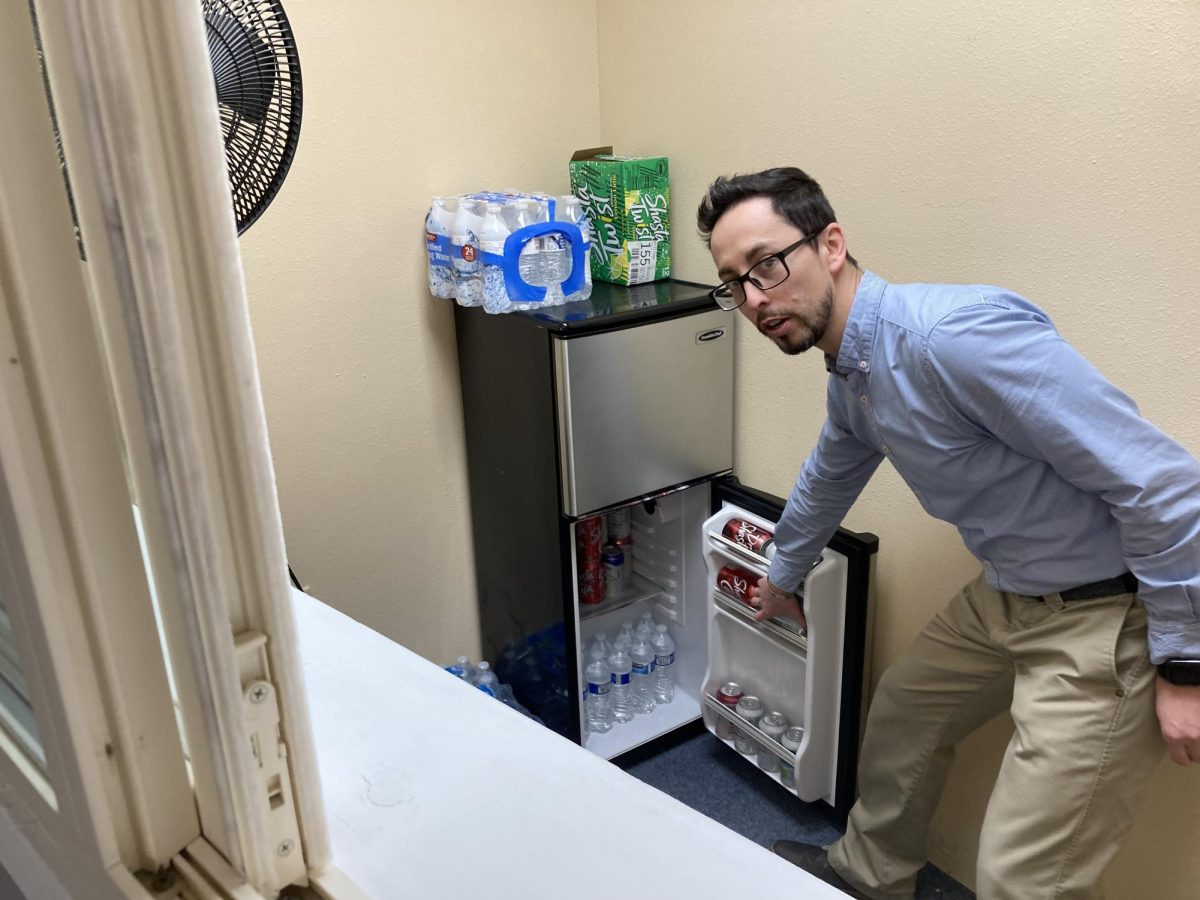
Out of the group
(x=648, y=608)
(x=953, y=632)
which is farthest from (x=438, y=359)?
(x=953, y=632)

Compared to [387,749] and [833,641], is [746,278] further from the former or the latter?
[387,749]

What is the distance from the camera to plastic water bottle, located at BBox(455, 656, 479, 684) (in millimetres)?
2381

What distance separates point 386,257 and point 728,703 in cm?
133

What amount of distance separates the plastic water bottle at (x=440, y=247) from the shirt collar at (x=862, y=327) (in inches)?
38.0

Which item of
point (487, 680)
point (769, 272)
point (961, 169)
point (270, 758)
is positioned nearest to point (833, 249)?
point (769, 272)

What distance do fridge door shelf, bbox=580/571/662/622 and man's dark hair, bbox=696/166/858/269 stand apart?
1.16 metres

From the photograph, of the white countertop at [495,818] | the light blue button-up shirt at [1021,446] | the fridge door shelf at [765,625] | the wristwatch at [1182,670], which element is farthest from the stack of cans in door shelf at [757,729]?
the white countertop at [495,818]

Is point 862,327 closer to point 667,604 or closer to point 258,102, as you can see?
point 258,102

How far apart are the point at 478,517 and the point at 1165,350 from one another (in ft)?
5.16

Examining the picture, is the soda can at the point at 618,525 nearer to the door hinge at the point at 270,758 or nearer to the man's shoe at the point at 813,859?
the man's shoe at the point at 813,859

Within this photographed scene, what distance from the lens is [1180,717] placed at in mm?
1256

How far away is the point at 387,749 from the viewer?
78 cm

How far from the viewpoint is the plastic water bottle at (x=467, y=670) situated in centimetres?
238

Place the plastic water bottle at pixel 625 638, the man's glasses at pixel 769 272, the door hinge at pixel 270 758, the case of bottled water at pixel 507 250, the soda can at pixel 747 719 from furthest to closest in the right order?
the plastic water bottle at pixel 625 638 < the soda can at pixel 747 719 < the case of bottled water at pixel 507 250 < the man's glasses at pixel 769 272 < the door hinge at pixel 270 758
